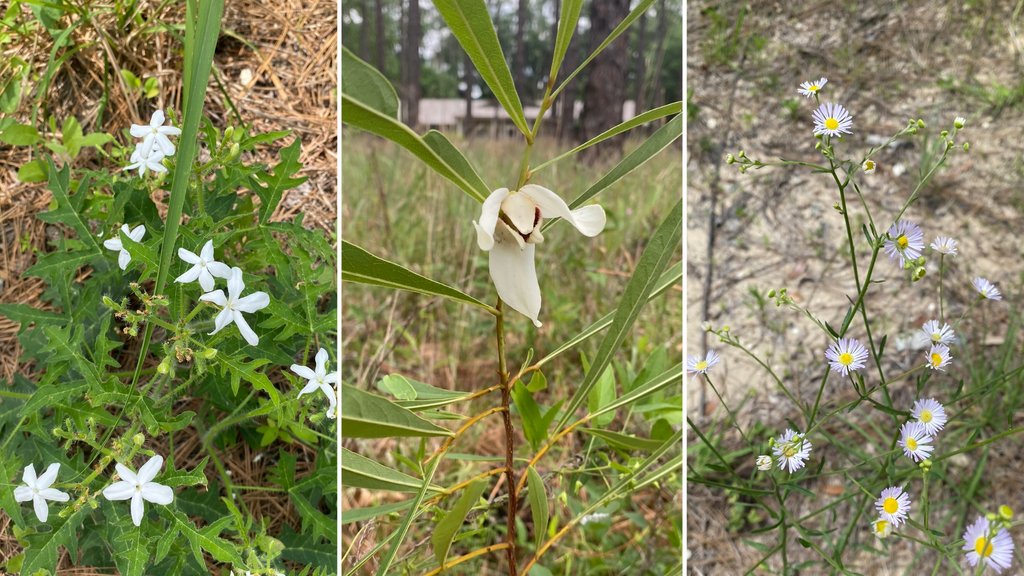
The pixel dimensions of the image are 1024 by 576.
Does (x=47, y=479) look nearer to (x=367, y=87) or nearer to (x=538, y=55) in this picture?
(x=367, y=87)

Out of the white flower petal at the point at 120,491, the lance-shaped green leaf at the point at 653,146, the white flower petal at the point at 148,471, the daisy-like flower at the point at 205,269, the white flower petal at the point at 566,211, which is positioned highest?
the lance-shaped green leaf at the point at 653,146

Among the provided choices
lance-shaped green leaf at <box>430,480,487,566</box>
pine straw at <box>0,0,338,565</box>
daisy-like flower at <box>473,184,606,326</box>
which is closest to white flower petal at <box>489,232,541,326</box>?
daisy-like flower at <box>473,184,606,326</box>

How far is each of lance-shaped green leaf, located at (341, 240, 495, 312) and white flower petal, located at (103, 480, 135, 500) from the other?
34cm

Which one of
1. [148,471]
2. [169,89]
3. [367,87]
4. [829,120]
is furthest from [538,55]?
[367,87]

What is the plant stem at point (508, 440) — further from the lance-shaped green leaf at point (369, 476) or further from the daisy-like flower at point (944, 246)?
the daisy-like flower at point (944, 246)

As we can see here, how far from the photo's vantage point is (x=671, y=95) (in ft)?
6.50

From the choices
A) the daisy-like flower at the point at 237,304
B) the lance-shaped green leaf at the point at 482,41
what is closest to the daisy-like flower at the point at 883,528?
the lance-shaped green leaf at the point at 482,41

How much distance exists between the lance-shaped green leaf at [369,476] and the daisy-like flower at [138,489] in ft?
0.75

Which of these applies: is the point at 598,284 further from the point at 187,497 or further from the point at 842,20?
the point at 842,20

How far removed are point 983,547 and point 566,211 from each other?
1.01 feet

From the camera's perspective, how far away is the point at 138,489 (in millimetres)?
591

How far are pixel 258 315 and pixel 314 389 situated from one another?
16 cm

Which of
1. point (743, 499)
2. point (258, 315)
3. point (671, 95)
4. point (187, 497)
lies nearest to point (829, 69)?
point (671, 95)

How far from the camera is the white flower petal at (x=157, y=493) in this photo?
1.91 feet
